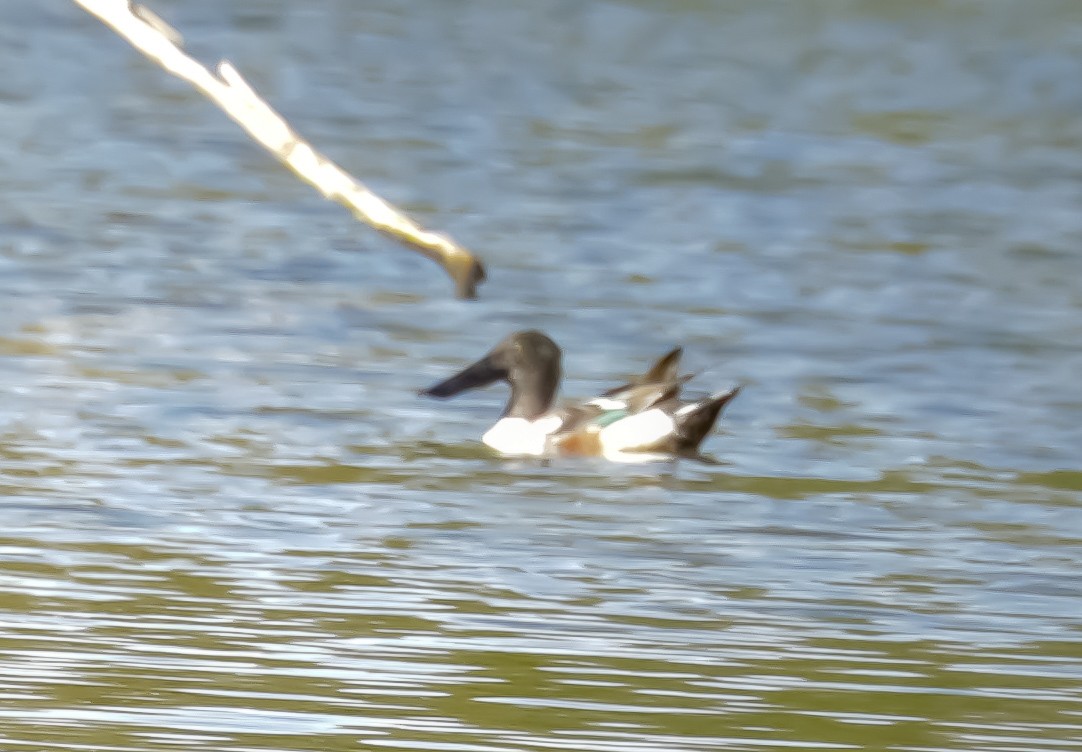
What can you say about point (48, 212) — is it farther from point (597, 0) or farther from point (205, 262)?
point (597, 0)

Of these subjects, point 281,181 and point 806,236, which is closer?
point 806,236

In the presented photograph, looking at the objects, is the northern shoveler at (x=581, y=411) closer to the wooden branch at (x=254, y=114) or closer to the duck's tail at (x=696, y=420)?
the duck's tail at (x=696, y=420)

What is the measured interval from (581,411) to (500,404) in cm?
90

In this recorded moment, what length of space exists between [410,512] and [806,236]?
26.5 ft

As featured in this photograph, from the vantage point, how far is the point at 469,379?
11141 millimetres

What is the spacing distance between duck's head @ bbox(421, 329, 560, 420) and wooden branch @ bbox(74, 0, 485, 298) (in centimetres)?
456

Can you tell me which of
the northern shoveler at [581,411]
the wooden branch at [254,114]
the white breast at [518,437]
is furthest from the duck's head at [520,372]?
the wooden branch at [254,114]

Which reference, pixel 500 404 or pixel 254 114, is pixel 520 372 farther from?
pixel 254 114

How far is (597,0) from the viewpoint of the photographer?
92.5 ft

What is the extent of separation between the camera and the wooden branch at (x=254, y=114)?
6051 millimetres

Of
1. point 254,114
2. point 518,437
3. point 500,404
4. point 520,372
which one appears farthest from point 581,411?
point 254,114

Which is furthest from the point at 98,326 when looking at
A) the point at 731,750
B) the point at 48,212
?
the point at 731,750

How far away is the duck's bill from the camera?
11.1 meters

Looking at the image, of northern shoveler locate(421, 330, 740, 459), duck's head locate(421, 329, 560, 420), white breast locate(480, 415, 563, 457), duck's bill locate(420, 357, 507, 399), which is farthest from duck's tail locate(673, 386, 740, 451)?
duck's bill locate(420, 357, 507, 399)
